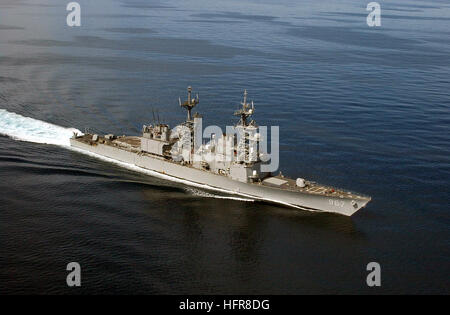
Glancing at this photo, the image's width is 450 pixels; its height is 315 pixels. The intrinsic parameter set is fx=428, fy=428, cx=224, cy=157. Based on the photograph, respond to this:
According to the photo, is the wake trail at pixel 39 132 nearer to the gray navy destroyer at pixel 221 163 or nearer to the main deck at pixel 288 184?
the gray navy destroyer at pixel 221 163

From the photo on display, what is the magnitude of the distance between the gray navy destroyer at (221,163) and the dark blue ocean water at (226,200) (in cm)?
229

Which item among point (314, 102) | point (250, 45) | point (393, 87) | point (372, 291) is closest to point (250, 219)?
point (372, 291)

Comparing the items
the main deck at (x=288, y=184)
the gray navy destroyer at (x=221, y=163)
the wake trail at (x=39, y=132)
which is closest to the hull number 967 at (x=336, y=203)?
the gray navy destroyer at (x=221, y=163)

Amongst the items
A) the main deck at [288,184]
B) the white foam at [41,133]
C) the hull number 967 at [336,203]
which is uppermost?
the white foam at [41,133]

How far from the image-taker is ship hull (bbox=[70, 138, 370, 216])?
55.5 metres

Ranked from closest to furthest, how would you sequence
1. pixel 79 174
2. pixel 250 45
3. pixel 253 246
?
pixel 253 246
pixel 79 174
pixel 250 45

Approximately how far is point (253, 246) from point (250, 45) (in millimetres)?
126008

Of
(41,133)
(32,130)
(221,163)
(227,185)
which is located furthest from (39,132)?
(227,185)

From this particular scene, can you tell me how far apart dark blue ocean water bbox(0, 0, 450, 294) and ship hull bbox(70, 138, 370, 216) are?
1.68m

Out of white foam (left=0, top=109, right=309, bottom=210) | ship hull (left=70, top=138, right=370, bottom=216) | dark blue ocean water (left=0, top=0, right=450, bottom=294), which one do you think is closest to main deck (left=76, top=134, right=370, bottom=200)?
ship hull (left=70, top=138, right=370, bottom=216)

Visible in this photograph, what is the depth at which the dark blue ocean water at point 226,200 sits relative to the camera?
42719mm

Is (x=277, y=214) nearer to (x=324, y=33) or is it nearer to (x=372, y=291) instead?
(x=372, y=291)

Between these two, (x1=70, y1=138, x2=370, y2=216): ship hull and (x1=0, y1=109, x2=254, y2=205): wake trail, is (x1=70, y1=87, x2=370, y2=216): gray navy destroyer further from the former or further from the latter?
(x1=0, y1=109, x2=254, y2=205): wake trail

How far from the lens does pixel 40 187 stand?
58.8 meters
